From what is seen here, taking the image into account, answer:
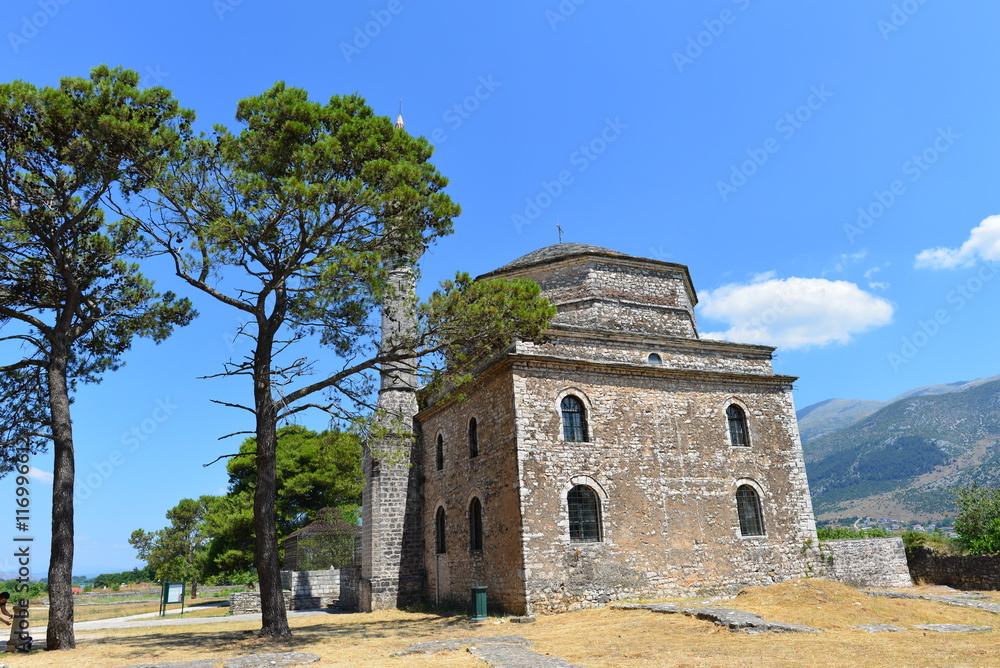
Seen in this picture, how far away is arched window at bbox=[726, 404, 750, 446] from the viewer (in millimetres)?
17828

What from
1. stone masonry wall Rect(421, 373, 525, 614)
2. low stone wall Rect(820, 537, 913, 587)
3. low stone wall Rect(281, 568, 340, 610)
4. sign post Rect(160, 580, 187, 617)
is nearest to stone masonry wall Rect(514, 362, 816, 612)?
stone masonry wall Rect(421, 373, 525, 614)

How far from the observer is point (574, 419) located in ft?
52.5

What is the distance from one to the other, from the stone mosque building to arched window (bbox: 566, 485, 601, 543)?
0.12 feet

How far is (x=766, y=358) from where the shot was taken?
19172 mm

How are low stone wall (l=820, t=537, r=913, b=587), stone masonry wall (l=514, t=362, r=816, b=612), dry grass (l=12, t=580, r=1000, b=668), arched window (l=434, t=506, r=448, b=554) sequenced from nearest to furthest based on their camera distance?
dry grass (l=12, t=580, r=1000, b=668), stone masonry wall (l=514, t=362, r=816, b=612), low stone wall (l=820, t=537, r=913, b=587), arched window (l=434, t=506, r=448, b=554)

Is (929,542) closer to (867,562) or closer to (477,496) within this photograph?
(867,562)

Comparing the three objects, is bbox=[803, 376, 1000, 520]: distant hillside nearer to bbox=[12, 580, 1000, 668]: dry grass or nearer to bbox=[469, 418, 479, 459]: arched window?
bbox=[12, 580, 1000, 668]: dry grass

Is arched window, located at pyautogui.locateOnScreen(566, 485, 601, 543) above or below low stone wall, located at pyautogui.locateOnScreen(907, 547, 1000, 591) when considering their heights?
above

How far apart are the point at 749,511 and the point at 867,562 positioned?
4.35 meters

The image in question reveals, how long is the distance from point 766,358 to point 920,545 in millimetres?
9114

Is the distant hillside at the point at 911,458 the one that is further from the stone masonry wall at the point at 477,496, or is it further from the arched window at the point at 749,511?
the stone masonry wall at the point at 477,496

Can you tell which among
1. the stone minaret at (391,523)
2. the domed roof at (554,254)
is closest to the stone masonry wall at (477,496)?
the stone minaret at (391,523)

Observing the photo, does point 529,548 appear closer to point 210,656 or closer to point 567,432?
point 567,432

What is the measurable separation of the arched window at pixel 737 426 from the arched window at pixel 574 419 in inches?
188
